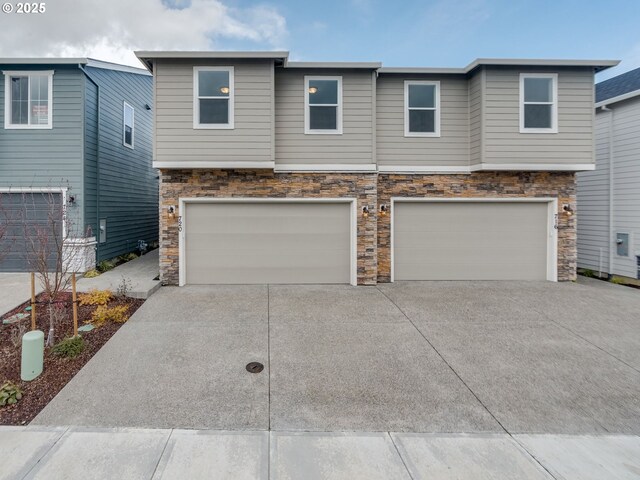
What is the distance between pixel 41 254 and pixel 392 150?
25.5 ft

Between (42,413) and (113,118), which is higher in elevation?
(113,118)

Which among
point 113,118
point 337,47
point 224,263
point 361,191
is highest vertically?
point 337,47

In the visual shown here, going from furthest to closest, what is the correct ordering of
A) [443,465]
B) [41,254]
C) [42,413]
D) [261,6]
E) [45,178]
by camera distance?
[261,6] → [45,178] → [41,254] → [42,413] → [443,465]

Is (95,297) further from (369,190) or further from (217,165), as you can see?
(369,190)

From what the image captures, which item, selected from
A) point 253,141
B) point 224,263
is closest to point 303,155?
point 253,141

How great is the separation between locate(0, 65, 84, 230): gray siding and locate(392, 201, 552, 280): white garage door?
8946 mm

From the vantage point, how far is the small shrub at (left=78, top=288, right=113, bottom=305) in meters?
6.29

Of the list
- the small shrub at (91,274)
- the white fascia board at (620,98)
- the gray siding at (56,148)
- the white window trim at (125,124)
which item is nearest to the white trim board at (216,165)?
the gray siding at (56,148)

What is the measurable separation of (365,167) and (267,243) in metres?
3.20

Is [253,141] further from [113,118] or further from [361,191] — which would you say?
[113,118]

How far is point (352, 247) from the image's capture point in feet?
27.6

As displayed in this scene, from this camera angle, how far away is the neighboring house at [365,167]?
7621mm

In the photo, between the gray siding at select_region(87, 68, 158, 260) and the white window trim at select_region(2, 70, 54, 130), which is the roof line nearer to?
the gray siding at select_region(87, 68, 158, 260)

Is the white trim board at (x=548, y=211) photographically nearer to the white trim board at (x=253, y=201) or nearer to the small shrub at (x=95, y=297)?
the white trim board at (x=253, y=201)
